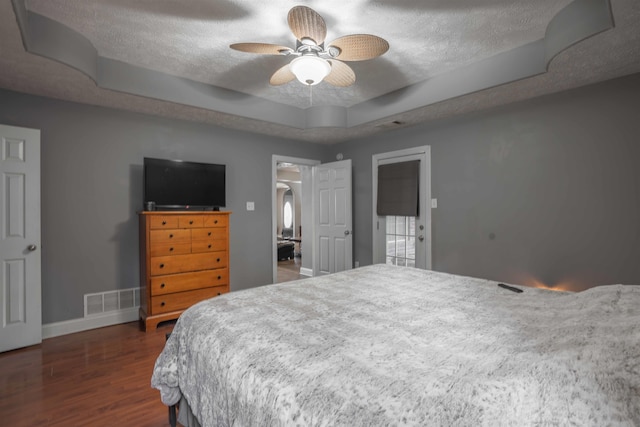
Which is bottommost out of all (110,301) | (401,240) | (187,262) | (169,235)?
(110,301)

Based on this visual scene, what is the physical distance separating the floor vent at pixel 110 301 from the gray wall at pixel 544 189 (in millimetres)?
3629

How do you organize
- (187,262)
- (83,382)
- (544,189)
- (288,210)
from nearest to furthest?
(83,382), (544,189), (187,262), (288,210)

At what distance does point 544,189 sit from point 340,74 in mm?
2352

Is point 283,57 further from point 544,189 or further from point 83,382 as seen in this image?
point 83,382

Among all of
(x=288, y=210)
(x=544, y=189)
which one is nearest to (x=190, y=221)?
(x=544, y=189)

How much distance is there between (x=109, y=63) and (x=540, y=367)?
12.0 ft

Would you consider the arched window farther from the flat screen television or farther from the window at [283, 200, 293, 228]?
the flat screen television

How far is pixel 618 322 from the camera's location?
1136mm

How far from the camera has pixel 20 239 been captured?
2762 mm

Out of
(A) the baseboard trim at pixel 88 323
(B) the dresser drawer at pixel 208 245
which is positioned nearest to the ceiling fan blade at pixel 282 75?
(B) the dresser drawer at pixel 208 245

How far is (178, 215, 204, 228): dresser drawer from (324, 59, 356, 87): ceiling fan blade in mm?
2049

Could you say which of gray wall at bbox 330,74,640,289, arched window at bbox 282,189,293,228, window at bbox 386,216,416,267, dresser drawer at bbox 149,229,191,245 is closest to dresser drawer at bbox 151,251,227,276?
dresser drawer at bbox 149,229,191,245

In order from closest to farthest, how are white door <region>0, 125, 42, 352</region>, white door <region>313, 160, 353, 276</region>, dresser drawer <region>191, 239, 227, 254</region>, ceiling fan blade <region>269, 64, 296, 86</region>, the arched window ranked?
ceiling fan blade <region>269, 64, 296, 86</region> → white door <region>0, 125, 42, 352</region> → dresser drawer <region>191, 239, 227, 254</region> → white door <region>313, 160, 353, 276</region> → the arched window

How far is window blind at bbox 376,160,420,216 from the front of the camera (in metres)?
4.14
